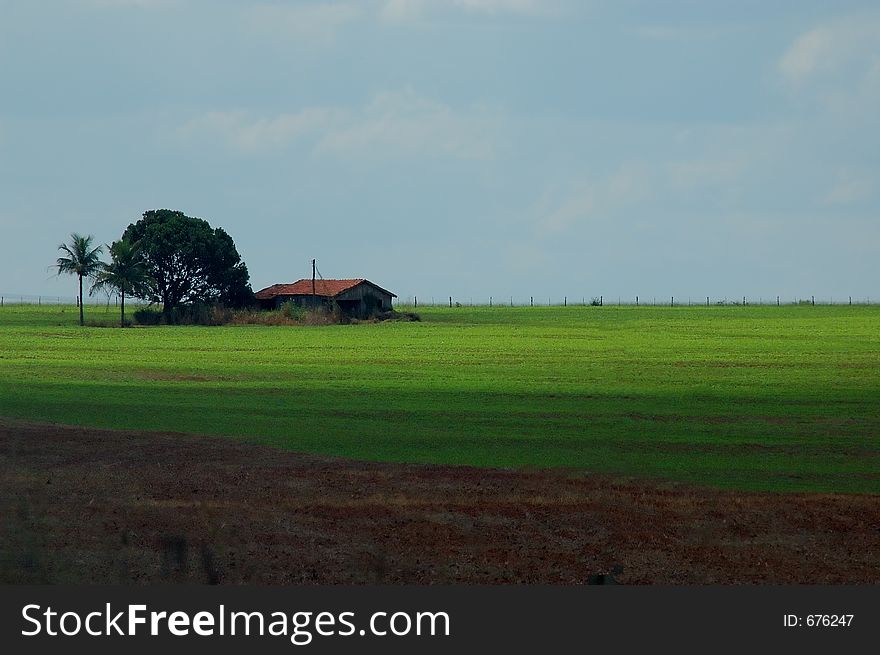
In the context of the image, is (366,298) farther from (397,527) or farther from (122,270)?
(397,527)

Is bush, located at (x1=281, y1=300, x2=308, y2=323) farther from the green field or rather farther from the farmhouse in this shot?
the green field

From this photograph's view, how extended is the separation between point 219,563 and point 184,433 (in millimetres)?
10519

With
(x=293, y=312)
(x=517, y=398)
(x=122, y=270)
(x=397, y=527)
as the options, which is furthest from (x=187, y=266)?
(x=397, y=527)

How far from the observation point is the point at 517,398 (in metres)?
28.9

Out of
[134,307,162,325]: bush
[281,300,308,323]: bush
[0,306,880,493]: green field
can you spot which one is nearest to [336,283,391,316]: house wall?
[281,300,308,323]: bush

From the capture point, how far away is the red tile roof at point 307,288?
92750mm

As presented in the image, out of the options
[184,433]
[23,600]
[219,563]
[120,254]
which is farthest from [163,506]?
[120,254]

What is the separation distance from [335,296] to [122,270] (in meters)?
15.6

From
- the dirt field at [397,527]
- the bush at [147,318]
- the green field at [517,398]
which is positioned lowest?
→ the dirt field at [397,527]

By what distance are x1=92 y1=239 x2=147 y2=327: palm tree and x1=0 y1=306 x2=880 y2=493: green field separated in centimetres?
3332

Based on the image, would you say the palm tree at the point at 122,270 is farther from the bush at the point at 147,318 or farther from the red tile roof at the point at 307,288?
the red tile roof at the point at 307,288

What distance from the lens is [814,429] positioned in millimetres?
23469

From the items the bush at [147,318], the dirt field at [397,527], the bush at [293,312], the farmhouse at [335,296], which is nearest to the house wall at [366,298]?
the farmhouse at [335,296]

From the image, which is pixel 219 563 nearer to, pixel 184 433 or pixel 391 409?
pixel 184 433
